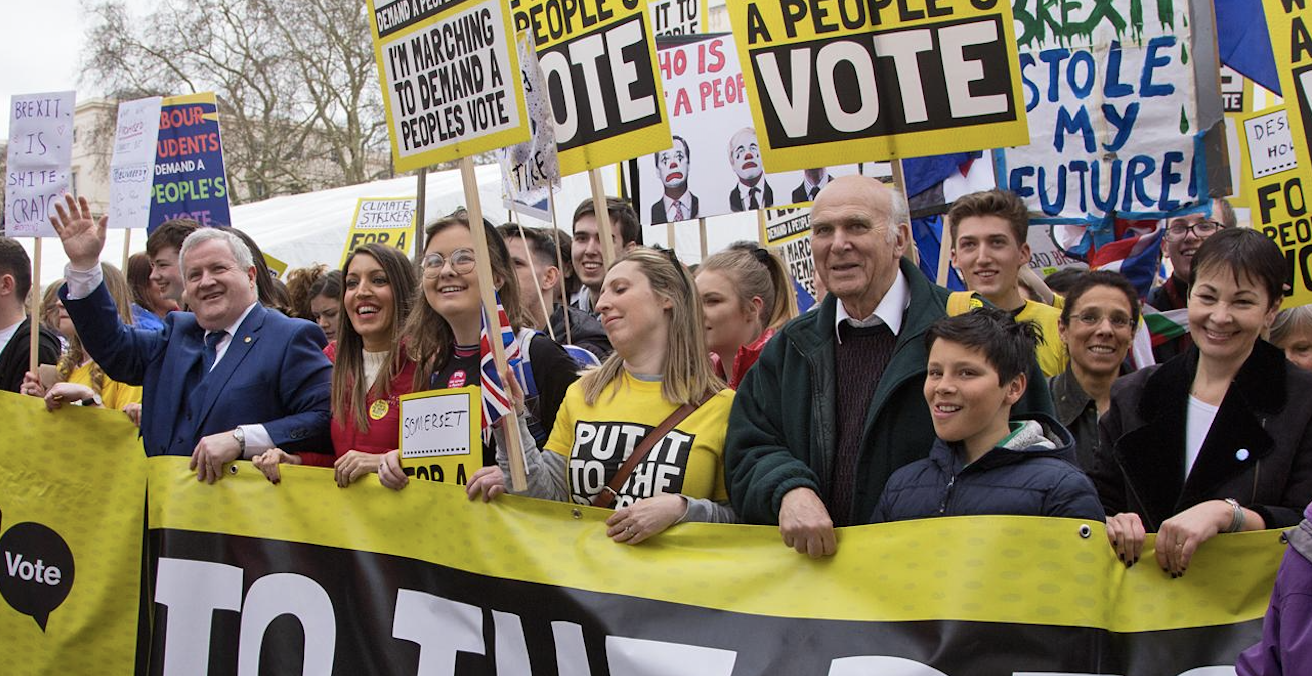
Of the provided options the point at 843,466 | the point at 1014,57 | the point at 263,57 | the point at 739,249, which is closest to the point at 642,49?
the point at 739,249

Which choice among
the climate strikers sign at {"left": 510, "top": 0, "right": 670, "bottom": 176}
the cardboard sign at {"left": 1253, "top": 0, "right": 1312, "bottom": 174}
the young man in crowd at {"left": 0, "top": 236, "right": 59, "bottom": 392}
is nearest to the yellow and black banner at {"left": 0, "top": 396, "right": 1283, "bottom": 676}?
the young man in crowd at {"left": 0, "top": 236, "right": 59, "bottom": 392}

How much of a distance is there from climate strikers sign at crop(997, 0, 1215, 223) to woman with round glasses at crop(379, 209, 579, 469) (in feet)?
9.17

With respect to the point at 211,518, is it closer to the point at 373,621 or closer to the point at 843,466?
the point at 373,621

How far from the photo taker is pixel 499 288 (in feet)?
13.7

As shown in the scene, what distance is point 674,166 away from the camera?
261 inches

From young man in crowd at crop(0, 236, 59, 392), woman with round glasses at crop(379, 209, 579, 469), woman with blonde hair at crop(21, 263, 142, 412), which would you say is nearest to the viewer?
woman with round glasses at crop(379, 209, 579, 469)

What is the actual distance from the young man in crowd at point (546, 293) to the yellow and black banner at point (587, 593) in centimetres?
175

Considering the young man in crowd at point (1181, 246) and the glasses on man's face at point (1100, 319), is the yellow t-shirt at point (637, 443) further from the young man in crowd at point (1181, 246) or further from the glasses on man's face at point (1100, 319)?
the young man in crowd at point (1181, 246)


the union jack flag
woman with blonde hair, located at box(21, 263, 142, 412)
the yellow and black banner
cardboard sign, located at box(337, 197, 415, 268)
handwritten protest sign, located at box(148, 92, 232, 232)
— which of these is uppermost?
handwritten protest sign, located at box(148, 92, 232, 232)

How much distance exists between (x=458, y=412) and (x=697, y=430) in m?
0.66

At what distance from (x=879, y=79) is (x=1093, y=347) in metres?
1.12

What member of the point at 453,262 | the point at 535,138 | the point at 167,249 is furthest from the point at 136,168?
the point at 453,262

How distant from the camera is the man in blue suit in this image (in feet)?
14.0

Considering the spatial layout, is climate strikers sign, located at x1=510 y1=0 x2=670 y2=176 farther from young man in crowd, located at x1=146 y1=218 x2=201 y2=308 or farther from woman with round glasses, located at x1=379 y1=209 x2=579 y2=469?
young man in crowd, located at x1=146 y1=218 x2=201 y2=308
